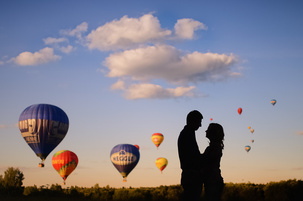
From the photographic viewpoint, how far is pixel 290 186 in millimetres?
24859

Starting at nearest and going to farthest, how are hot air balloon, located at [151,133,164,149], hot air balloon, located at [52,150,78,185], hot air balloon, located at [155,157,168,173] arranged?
hot air balloon, located at [52,150,78,185] < hot air balloon, located at [151,133,164,149] < hot air balloon, located at [155,157,168,173]

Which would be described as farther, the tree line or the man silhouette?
the tree line

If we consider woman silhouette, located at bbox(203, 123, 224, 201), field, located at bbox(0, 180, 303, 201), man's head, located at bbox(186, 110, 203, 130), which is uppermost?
man's head, located at bbox(186, 110, 203, 130)

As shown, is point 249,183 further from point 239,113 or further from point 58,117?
point 239,113

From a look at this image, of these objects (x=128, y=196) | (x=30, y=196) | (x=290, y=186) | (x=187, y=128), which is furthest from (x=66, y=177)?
(x=187, y=128)

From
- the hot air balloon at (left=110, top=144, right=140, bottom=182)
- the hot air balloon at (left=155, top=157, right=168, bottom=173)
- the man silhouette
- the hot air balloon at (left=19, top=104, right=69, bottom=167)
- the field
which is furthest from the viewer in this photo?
the hot air balloon at (left=155, top=157, right=168, bottom=173)

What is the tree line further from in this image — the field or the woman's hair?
the woman's hair

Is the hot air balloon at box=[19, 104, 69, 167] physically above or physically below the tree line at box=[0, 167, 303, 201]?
above

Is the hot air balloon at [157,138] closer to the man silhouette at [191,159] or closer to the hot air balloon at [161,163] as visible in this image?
the hot air balloon at [161,163]

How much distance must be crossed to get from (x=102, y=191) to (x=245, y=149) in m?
50.8

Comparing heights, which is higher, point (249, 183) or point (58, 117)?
point (58, 117)

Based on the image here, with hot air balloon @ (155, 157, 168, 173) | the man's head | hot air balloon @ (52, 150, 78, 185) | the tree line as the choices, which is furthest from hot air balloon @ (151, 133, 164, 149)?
the man's head

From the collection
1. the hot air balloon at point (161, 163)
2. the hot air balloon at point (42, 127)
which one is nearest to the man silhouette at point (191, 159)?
the hot air balloon at point (42, 127)

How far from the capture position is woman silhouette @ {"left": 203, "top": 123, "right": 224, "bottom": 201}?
741cm
